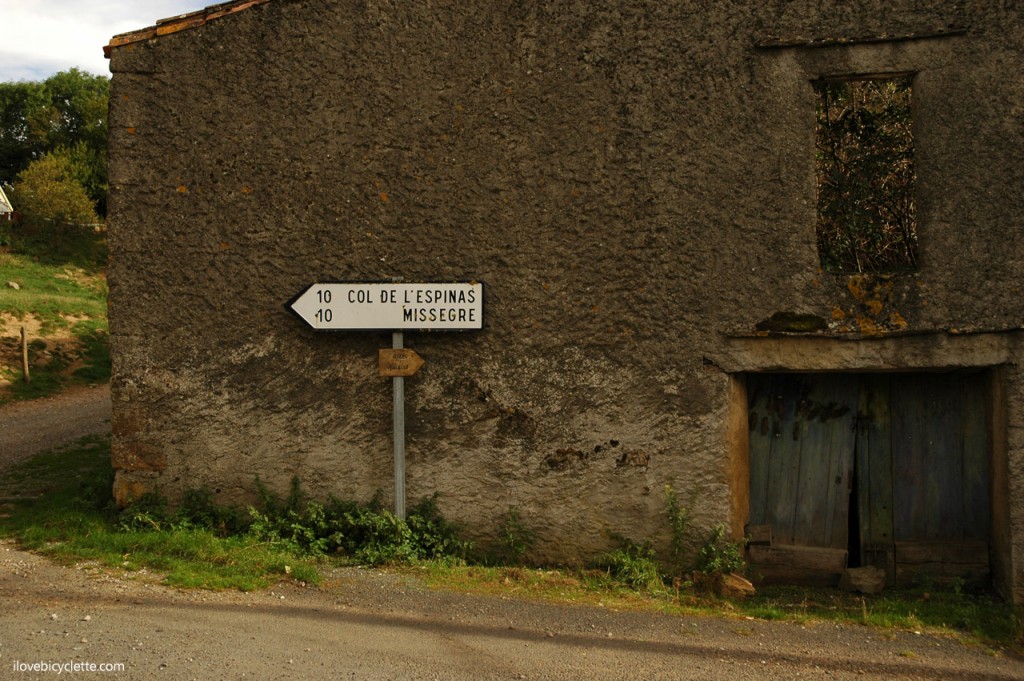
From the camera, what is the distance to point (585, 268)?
6305mm

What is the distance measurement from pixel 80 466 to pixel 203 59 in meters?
4.75

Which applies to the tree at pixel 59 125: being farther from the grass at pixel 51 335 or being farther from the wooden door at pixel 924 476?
the wooden door at pixel 924 476

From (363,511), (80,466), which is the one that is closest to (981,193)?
(363,511)

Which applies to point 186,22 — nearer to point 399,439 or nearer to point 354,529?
point 399,439

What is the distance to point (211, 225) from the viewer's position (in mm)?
6543

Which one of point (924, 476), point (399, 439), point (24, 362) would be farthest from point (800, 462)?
point (24, 362)

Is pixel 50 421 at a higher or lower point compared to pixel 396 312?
lower

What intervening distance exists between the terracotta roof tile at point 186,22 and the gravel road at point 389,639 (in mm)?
3830

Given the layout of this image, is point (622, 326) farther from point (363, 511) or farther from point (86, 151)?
point (86, 151)

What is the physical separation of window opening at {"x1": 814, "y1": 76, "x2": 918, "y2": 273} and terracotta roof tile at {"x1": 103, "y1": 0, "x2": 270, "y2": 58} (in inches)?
171

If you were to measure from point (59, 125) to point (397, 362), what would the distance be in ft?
125

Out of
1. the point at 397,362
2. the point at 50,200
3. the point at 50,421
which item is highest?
the point at 50,200

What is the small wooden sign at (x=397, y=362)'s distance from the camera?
20.9 ft

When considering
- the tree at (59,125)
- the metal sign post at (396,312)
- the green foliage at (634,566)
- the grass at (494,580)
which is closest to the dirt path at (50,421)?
the grass at (494,580)
